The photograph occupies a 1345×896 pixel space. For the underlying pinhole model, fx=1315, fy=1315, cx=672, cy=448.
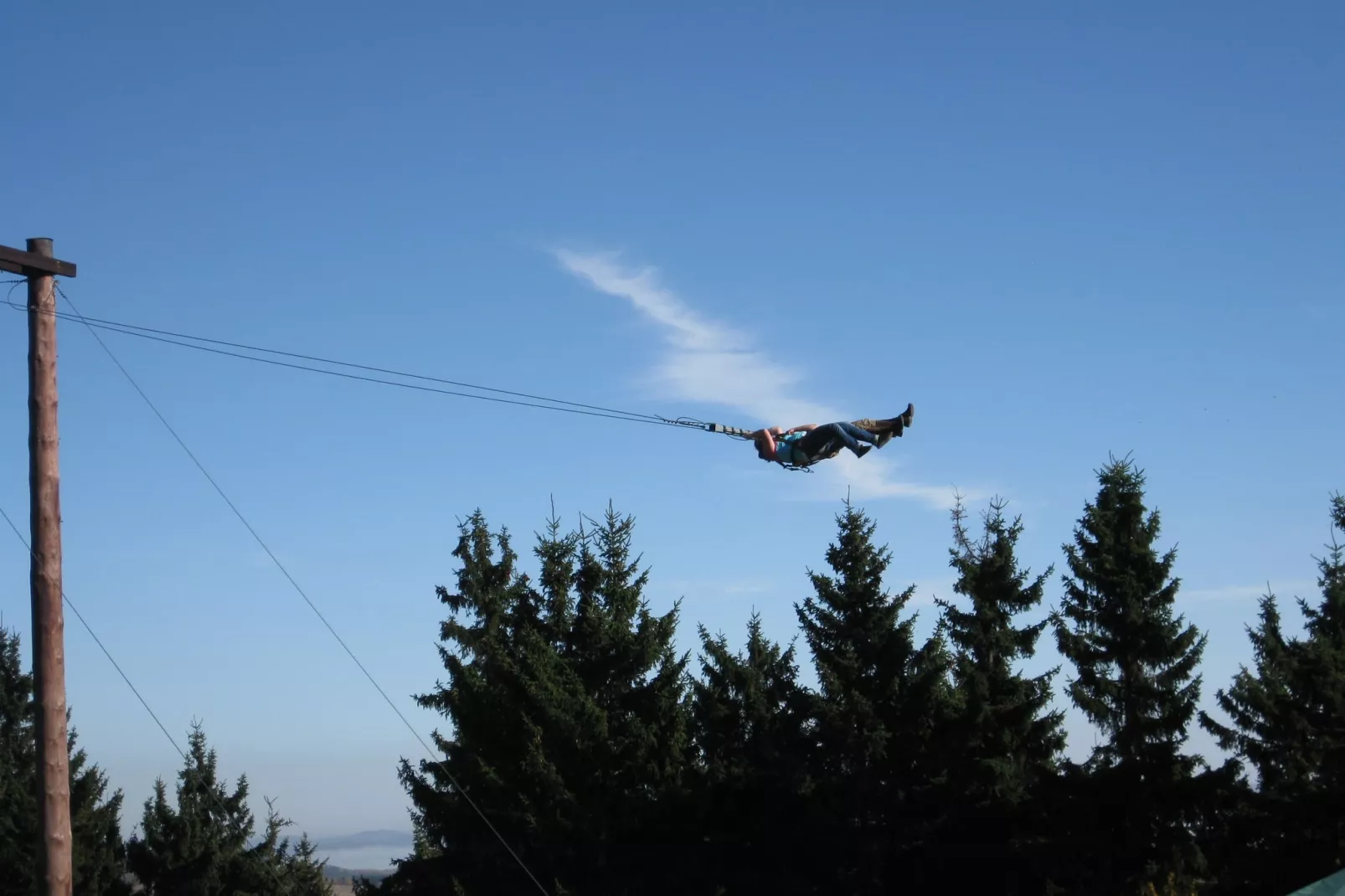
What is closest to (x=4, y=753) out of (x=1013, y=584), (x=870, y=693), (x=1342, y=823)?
(x=870, y=693)

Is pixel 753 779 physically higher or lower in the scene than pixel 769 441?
lower

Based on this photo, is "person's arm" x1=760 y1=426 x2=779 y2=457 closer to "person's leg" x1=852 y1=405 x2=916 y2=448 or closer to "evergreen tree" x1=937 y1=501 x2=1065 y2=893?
"person's leg" x1=852 y1=405 x2=916 y2=448

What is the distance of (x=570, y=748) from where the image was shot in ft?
98.7

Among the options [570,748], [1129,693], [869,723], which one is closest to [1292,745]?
[1129,693]

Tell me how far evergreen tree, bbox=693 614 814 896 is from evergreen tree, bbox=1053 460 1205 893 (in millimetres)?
6208

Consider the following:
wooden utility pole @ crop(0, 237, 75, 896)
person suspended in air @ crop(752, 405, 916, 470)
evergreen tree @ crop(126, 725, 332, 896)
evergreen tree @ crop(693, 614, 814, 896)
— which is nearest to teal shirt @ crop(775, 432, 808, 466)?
person suspended in air @ crop(752, 405, 916, 470)

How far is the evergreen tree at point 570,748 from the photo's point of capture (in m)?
29.2

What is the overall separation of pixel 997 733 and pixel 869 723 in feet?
10.2

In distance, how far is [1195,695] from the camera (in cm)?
2953

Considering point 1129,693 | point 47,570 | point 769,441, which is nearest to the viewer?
point 47,570

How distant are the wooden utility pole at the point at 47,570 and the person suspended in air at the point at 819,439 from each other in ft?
24.2

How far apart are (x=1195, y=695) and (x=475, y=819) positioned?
54.9ft

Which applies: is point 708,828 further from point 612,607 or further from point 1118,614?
point 1118,614

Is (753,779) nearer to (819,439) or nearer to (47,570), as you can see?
(819,439)
